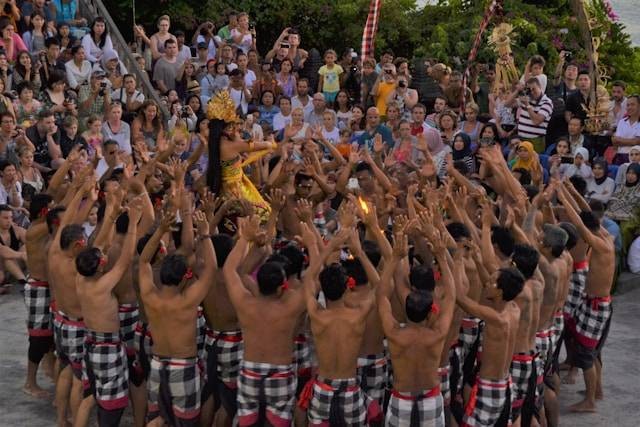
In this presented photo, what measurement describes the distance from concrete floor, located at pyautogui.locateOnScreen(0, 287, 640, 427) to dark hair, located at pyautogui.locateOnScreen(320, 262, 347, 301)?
9.43 feet

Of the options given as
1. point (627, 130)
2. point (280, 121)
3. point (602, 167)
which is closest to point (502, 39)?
point (627, 130)

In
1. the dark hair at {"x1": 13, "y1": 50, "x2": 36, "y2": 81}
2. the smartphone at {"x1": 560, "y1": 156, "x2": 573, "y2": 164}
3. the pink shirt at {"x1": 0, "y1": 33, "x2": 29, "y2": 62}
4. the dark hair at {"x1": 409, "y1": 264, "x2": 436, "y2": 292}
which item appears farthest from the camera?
the pink shirt at {"x1": 0, "y1": 33, "x2": 29, "y2": 62}

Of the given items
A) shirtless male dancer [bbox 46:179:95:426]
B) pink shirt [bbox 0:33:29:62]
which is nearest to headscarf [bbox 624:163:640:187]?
shirtless male dancer [bbox 46:179:95:426]

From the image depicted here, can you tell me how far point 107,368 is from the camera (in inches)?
380

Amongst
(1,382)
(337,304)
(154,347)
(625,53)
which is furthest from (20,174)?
(625,53)

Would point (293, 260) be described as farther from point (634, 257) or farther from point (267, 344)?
point (634, 257)

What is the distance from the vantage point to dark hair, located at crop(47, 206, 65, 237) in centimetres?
1087

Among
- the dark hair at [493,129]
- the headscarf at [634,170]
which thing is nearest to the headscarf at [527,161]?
the dark hair at [493,129]

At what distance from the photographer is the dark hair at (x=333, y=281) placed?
878cm

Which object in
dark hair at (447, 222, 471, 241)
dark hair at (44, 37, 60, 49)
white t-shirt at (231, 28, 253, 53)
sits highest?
dark hair at (44, 37, 60, 49)

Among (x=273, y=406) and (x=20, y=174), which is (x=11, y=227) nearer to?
(x=20, y=174)

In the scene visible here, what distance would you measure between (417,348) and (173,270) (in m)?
1.94

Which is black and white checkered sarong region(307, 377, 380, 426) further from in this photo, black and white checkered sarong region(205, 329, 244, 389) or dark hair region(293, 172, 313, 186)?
dark hair region(293, 172, 313, 186)

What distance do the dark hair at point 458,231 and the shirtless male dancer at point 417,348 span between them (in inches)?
48.0
